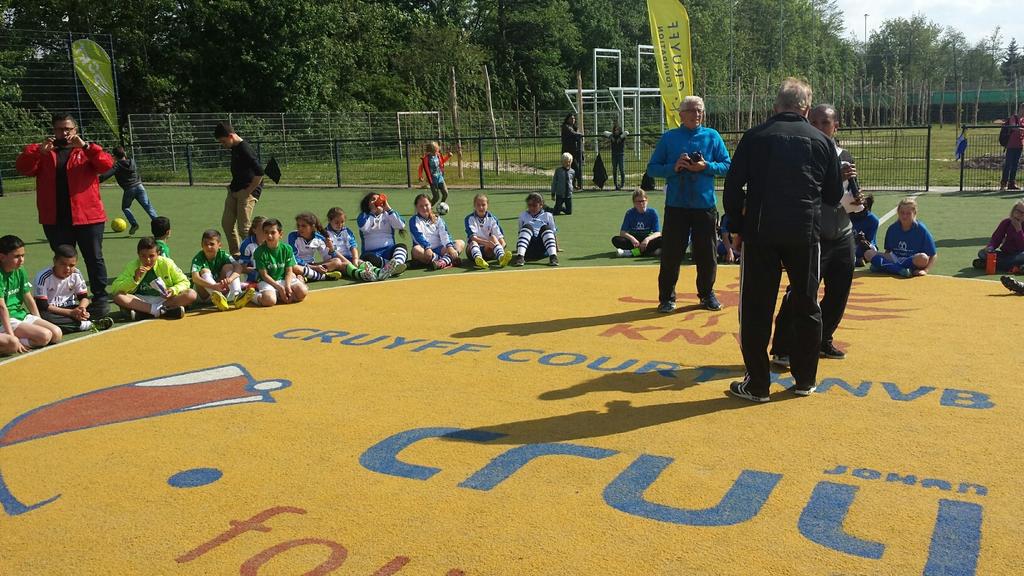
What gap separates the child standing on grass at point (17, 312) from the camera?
738 cm

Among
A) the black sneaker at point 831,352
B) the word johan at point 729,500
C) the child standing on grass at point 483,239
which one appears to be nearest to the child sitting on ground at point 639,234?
the child standing on grass at point 483,239

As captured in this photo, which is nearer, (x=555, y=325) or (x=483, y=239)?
(x=555, y=325)

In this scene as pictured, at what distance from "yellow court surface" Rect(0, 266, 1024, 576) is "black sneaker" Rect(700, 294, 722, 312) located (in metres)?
0.26

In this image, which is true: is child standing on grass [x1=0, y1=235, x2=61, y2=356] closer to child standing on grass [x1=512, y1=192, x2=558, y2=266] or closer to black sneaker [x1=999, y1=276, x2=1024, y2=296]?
child standing on grass [x1=512, y1=192, x2=558, y2=266]

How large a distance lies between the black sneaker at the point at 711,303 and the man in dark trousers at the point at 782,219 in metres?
2.56

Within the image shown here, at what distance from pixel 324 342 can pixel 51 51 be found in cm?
3061

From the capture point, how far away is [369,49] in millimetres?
50219

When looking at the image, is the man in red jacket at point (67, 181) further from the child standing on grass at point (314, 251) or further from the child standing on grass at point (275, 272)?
the child standing on grass at point (314, 251)

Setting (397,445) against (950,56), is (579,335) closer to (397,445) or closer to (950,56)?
(397,445)

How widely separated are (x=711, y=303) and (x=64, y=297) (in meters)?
6.08

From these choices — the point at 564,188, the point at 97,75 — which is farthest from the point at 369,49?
the point at 564,188

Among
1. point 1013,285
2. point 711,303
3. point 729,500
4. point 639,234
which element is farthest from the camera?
point 639,234

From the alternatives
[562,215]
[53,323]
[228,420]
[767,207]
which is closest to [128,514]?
[228,420]

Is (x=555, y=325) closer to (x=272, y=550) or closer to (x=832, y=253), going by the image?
(x=832, y=253)
